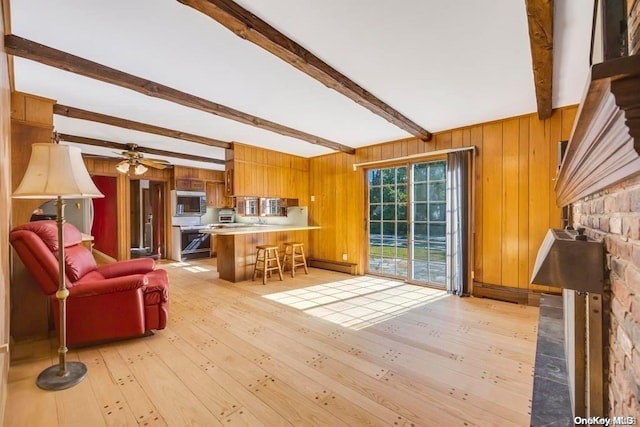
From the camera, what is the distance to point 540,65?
224 cm

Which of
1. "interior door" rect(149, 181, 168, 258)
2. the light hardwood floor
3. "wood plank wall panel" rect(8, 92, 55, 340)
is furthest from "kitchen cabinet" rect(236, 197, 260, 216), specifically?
"wood plank wall panel" rect(8, 92, 55, 340)

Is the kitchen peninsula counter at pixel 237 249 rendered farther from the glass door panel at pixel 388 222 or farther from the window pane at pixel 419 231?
the window pane at pixel 419 231

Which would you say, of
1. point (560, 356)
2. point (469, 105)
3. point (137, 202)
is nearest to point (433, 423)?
point (560, 356)

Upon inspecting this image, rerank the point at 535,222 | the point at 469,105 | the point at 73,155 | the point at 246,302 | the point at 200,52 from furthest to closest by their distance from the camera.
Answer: the point at 246,302
the point at 535,222
the point at 469,105
the point at 200,52
the point at 73,155

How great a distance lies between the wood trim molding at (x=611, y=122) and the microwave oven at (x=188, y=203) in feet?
25.1

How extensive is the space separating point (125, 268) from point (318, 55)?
3035mm

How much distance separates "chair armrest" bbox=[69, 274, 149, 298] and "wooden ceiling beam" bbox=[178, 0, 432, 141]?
224 cm

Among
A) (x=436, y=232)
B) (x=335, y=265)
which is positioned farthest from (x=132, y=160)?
(x=436, y=232)

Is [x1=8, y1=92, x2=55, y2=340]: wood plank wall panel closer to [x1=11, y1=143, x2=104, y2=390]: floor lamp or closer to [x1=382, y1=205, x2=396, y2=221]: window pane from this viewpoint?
[x1=11, y1=143, x2=104, y2=390]: floor lamp

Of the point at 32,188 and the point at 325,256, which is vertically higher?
the point at 32,188

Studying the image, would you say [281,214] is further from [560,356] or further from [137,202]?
[560,356]

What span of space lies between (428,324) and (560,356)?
1226 millimetres

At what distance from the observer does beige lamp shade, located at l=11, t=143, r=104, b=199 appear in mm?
1927

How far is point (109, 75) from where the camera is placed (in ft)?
8.00
